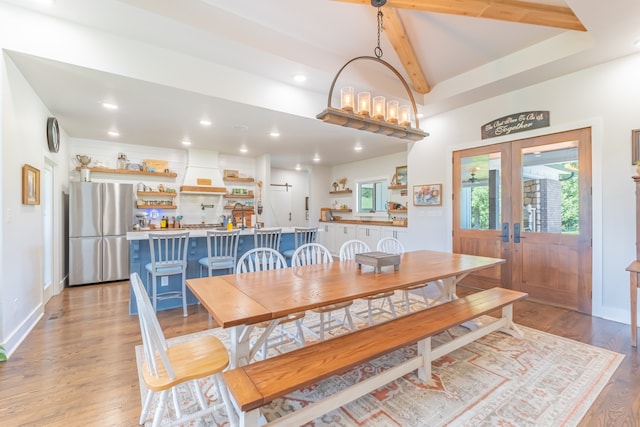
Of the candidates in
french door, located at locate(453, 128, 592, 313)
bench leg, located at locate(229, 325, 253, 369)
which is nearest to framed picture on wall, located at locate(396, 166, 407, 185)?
french door, located at locate(453, 128, 592, 313)

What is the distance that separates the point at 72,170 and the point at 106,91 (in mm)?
3130

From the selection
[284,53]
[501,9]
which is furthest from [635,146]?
[284,53]

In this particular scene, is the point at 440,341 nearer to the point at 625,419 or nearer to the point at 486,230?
the point at 625,419

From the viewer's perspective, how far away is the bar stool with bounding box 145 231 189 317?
131 inches

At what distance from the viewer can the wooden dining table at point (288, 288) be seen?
1.58 meters

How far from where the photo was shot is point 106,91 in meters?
3.21

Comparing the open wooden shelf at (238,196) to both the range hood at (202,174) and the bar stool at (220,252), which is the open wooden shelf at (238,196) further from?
the bar stool at (220,252)

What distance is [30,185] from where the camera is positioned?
302cm

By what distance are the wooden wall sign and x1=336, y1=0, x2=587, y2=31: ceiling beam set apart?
1.12 m

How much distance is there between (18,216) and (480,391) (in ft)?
13.7

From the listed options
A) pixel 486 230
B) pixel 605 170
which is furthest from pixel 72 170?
pixel 605 170

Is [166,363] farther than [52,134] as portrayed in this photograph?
No

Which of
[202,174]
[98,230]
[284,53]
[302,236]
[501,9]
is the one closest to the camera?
[501,9]

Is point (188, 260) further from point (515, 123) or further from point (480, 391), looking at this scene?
point (515, 123)
